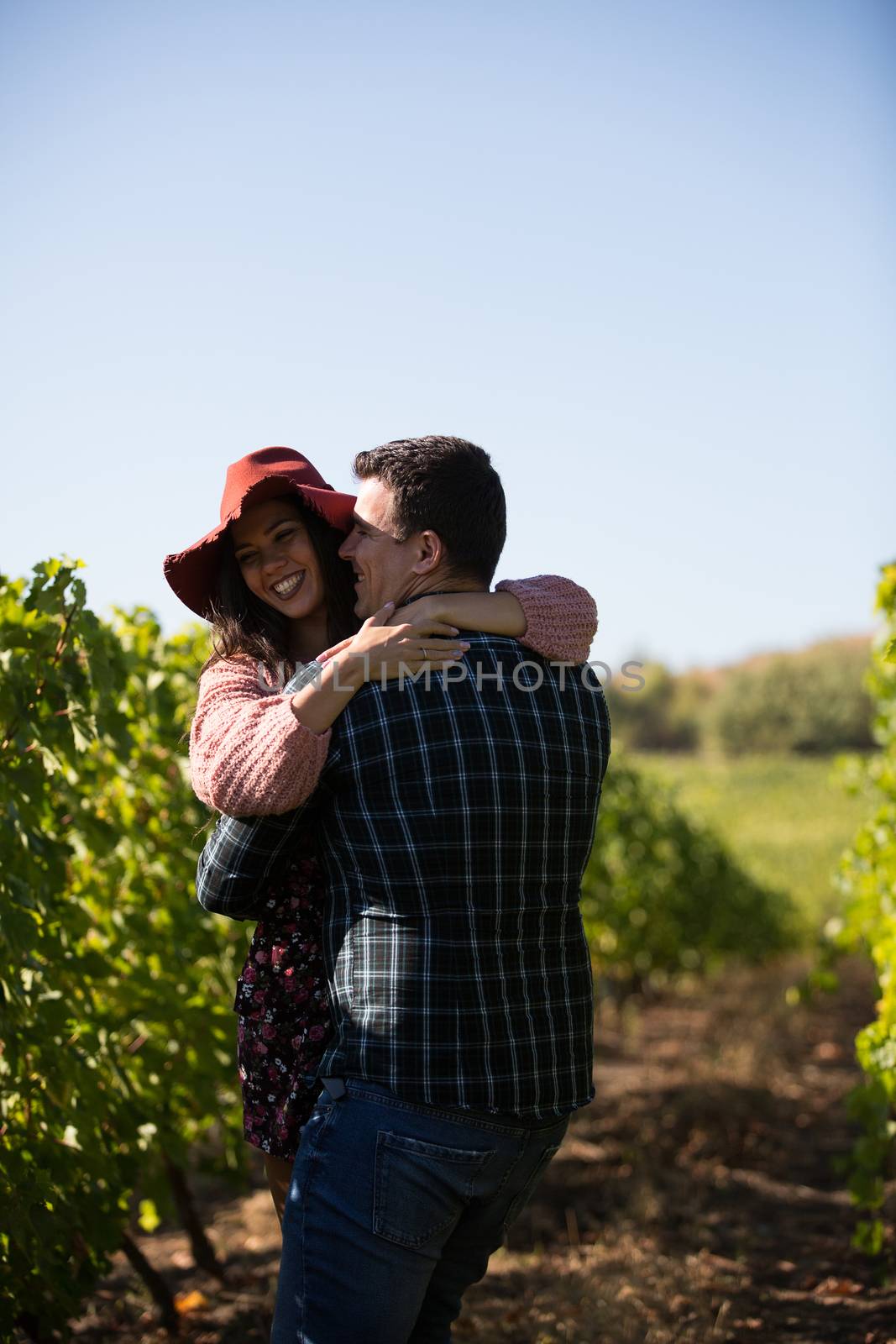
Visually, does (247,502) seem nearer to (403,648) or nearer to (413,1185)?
(403,648)

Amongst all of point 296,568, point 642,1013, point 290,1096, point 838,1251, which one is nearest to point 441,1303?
point 290,1096

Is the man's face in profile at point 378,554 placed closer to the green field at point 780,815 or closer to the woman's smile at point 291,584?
the woman's smile at point 291,584

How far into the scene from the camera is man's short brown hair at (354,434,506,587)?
1.99m

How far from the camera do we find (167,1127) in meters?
3.19

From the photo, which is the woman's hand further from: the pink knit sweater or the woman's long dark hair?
the woman's long dark hair

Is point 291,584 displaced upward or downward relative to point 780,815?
upward

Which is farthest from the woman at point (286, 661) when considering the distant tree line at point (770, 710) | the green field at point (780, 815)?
the distant tree line at point (770, 710)

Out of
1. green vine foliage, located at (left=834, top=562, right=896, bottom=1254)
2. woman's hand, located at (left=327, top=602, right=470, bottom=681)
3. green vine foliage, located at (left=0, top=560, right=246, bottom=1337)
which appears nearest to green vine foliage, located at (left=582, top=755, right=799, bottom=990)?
green vine foliage, located at (left=834, top=562, right=896, bottom=1254)

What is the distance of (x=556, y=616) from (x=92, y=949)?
167 centimetres

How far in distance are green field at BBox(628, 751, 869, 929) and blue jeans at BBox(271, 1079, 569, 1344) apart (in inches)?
167

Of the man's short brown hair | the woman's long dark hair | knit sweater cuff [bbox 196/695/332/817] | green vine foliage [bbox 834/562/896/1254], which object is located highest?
the man's short brown hair

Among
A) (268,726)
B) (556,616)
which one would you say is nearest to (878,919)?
(556,616)

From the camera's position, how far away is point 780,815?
2750 centimetres

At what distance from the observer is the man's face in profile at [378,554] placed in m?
2.02
